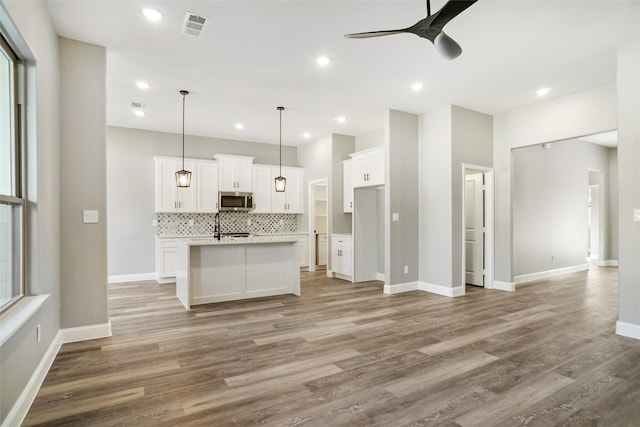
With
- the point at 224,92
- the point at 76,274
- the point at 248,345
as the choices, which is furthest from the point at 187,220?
the point at 248,345

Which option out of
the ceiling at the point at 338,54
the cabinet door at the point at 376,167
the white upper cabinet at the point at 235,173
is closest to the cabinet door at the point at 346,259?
the cabinet door at the point at 376,167

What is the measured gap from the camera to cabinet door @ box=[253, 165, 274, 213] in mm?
7605

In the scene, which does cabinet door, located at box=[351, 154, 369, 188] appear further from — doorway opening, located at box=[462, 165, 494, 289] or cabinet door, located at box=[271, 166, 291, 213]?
cabinet door, located at box=[271, 166, 291, 213]

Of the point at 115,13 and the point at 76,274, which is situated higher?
the point at 115,13

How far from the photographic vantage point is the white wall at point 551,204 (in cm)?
637

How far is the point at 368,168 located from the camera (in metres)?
6.28

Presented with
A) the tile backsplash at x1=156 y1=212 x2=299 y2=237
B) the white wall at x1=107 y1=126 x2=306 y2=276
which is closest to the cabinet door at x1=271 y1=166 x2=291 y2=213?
the tile backsplash at x1=156 y1=212 x2=299 y2=237

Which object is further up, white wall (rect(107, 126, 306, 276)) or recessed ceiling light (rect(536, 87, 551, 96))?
recessed ceiling light (rect(536, 87, 551, 96))

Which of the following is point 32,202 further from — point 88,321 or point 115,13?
point 115,13

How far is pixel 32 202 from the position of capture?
2553mm

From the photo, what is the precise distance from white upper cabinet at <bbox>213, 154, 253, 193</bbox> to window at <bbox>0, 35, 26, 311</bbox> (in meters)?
4.66

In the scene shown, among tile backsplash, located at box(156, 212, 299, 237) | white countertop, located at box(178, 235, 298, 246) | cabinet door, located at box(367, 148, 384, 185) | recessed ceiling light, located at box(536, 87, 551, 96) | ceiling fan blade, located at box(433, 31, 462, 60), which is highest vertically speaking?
recessed ceiling light, located at box(536, 87, 551, 96)

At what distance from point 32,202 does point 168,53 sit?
2.06 m

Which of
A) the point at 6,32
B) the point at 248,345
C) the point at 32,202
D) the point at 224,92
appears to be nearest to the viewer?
the point at 6,32
